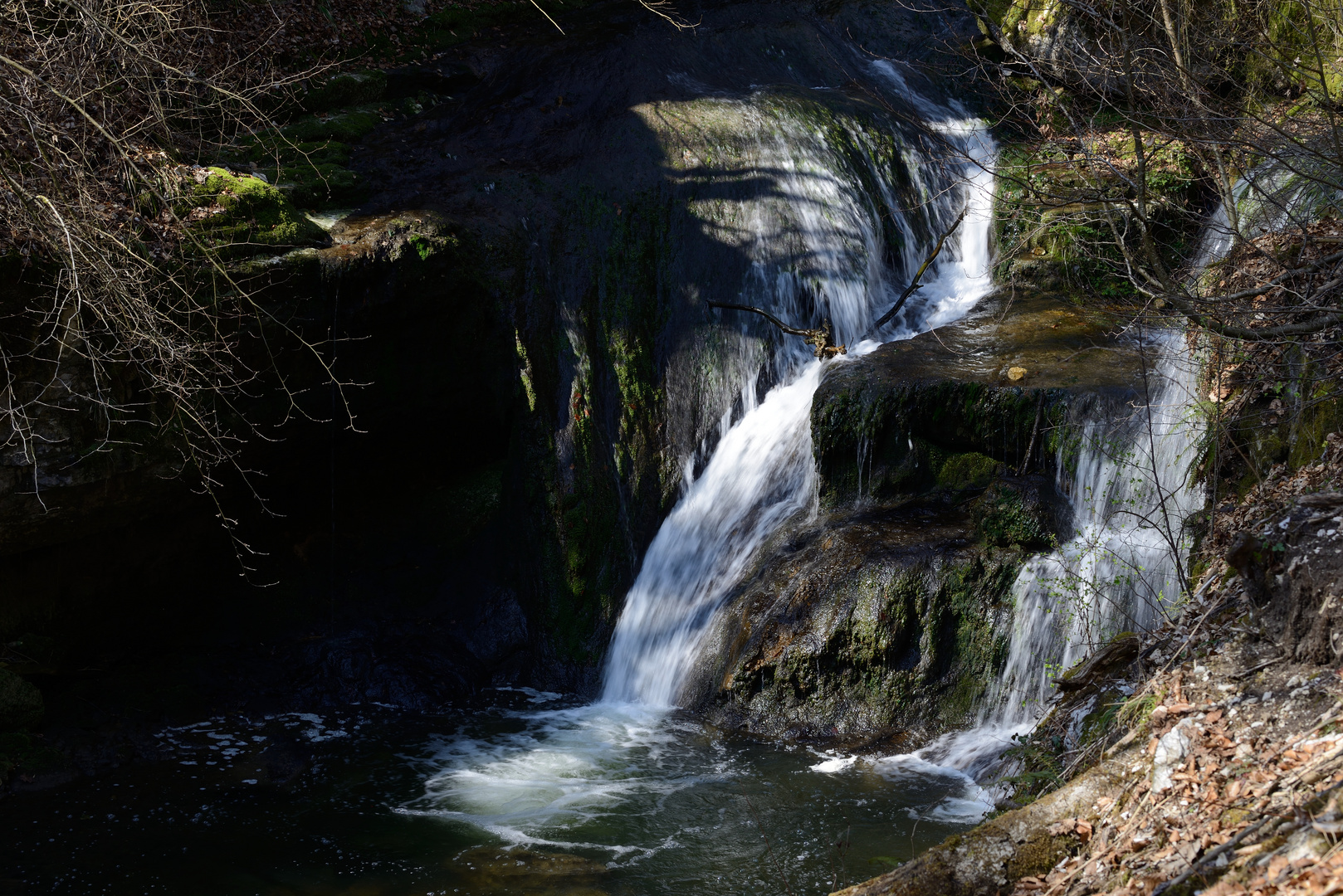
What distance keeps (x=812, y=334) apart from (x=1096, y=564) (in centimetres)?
401

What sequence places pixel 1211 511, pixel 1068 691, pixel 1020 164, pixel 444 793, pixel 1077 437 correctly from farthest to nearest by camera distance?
pixel 1020 164 < pixel 1077 437 < pixel 444 793 < pixel 1211 511 < pixel 1068 691

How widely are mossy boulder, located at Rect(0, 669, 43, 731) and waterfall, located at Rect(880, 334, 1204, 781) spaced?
6.32 meters

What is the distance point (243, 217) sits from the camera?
8117 millimetres

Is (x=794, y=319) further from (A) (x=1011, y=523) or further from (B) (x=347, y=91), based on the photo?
(B) (x=347, y=91)

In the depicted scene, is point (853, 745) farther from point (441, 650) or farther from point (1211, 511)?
point (441, 650)

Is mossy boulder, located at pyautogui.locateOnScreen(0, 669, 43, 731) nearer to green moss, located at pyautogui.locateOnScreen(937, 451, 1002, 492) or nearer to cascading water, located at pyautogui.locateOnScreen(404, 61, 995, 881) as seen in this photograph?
cascading water, located at pyautogui.locateOnScreen(404, 61, 995, 881)

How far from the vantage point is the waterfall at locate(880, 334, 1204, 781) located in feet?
21.4

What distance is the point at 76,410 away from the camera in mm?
7160

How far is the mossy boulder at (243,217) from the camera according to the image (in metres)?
7.91

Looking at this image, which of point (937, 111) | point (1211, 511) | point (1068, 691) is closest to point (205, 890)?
point (1068, 691)

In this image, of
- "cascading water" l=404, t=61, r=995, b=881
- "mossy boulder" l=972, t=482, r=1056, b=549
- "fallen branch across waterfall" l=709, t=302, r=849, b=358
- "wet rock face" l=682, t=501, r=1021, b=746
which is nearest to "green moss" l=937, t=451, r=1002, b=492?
"wet rock face" l=682, t=501, r=1021, b=746

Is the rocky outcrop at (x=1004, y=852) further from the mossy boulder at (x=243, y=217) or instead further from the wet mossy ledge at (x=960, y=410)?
the mossy boulder at (x=243, y=217)

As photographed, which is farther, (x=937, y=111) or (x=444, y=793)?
(x=937, y=111)

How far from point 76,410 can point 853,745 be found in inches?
235
